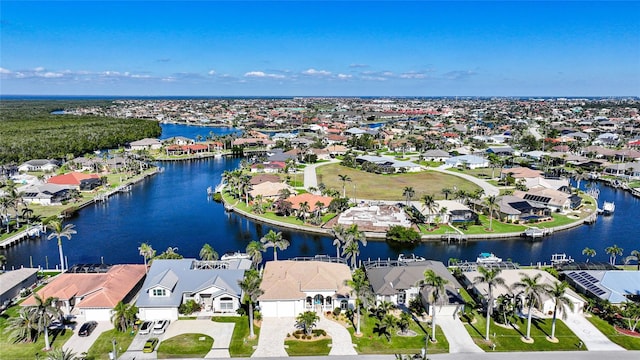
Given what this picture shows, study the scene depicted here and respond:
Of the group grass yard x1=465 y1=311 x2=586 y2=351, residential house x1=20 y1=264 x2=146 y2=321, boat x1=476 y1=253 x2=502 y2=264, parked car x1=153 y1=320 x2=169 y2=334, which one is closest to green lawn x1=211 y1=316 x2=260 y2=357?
parked car x1=153 y1=320 x2=169 y2=334

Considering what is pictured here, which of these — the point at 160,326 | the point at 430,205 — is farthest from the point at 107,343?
the point at 430,205

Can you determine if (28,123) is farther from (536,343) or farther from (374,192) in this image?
(536,343)

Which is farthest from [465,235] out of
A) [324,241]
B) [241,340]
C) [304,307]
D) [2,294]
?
[2,294]


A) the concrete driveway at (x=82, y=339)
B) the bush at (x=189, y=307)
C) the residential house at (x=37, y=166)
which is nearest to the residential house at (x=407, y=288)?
the bush at (x=189, y=307)

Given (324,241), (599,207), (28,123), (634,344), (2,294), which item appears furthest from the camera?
(28,123)

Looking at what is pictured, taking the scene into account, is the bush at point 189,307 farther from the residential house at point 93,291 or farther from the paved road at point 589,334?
the paved road at point 589,334

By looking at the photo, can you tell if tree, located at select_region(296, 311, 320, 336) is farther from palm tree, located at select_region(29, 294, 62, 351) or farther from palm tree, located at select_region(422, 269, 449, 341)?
palm tree, located at select_region(29, 294, 62, 351)

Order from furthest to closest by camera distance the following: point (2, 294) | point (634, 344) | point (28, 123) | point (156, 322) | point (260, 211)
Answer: point (28, 123) < point (260, 211) < point (2, 294) < point (156, 322) < point (634, 344)
